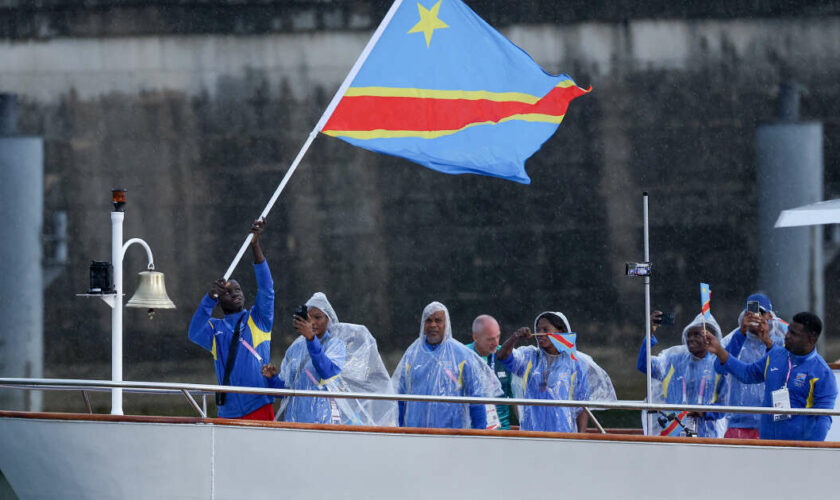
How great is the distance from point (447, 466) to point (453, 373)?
1.54ft

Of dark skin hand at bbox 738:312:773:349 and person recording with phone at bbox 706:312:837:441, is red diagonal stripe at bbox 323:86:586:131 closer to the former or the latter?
dark skin hand at bbox 738:312:773:349

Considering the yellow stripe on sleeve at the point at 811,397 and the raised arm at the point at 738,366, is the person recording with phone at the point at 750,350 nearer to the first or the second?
the raised arm at the point at 738,366

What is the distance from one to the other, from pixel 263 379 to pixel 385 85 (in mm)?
1678

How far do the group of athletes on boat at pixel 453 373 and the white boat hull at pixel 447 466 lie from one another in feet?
0.72

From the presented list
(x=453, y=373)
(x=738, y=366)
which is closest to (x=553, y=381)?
(x=453, y=373)

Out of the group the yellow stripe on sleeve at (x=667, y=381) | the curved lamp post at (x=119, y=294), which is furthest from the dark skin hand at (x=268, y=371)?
the yellow stripe on sleeve at (x=667, y=381)

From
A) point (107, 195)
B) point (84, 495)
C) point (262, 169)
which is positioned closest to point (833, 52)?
Result: point (262, 169)

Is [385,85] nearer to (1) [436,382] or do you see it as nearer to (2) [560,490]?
(1) [436,382]

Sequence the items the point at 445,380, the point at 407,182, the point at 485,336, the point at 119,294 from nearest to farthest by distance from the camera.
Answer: the point at 445,380 < the point at 485,336 < the point at 119,294 < the point at 407,182

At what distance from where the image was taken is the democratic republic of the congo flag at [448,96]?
5762 mm

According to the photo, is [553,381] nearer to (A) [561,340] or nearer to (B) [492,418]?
(A) [561,340]

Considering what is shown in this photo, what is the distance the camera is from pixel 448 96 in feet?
19.2

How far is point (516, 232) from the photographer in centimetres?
1251

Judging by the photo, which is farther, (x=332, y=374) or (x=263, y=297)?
(x=263, y=297)
